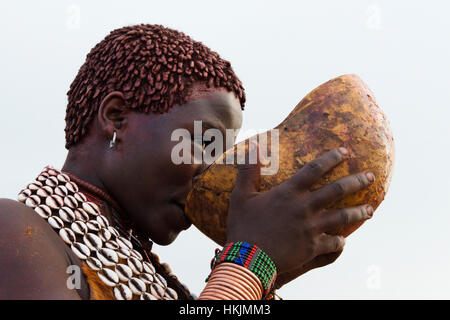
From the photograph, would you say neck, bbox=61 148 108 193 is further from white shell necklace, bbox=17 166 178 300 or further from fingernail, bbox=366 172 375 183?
fingernail, bbox=366 172 375 183

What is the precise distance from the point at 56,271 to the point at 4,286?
0.23 metres

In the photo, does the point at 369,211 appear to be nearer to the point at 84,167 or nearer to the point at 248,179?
the point at 248,179

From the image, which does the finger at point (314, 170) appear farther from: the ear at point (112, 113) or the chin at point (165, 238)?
the ear at point (112, 113)

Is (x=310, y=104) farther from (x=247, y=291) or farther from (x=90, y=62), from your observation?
(x=90, y=62)

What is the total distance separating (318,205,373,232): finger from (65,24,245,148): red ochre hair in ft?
3.69

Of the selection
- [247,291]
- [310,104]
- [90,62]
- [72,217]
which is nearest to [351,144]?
[310,104]

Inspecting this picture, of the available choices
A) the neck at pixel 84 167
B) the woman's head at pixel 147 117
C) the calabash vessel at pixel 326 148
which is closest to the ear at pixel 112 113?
the woman's head at pixel 147 117

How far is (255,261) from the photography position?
2859 millimetres

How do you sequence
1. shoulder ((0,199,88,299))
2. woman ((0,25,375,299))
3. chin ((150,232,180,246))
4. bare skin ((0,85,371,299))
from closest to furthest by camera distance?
shoulder ((0,199,88,299)) < bare skin ((0,85,371,299)) < woman ((0,25,375,299)) < chin ((150,232,180,246))

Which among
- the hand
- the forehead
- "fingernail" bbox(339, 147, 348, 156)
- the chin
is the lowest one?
the chin

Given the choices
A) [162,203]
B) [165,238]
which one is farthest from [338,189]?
[165,238]

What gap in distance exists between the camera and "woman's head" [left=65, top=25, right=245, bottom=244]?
349 cm

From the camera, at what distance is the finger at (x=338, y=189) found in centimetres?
288

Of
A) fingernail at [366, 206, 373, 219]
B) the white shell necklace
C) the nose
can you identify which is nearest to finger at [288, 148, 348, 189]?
fingernail at [366, 206, 373, 219]
